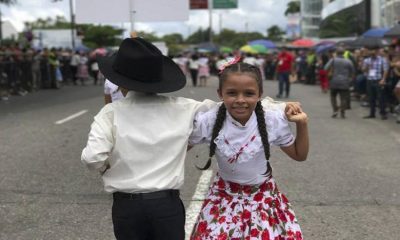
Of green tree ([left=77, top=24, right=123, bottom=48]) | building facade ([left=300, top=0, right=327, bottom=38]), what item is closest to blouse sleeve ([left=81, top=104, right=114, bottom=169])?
building facade ([left=300, top=0, right=327, bottom=38])

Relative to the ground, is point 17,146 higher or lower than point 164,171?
lower

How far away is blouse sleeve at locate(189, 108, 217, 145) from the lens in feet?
9.48

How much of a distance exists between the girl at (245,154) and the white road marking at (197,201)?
70.1 inches

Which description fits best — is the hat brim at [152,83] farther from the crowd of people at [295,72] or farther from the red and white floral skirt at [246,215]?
the red and white floral skirt at [246,215]

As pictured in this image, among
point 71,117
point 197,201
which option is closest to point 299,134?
point 197,201

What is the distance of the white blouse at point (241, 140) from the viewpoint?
9.48 ft

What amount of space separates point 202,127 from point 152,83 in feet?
1.15

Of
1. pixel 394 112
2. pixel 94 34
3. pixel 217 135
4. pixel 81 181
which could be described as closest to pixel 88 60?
pixel 394 112

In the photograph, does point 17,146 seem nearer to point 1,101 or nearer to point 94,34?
point 1,101

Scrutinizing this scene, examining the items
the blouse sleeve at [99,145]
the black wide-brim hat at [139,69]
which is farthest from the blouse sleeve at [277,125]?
the blouse sleeve at [99,145]

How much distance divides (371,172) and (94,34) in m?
87.2

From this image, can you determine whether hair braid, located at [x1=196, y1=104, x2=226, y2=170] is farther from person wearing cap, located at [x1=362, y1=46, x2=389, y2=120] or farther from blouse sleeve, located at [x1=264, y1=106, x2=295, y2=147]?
person wearing cap, located at [x1=362, y1=46, x2=389, y2=120]

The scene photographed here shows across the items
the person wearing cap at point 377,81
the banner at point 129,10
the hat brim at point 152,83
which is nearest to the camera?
the hat brim at point 152,83

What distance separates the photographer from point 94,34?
9094 centimetres
